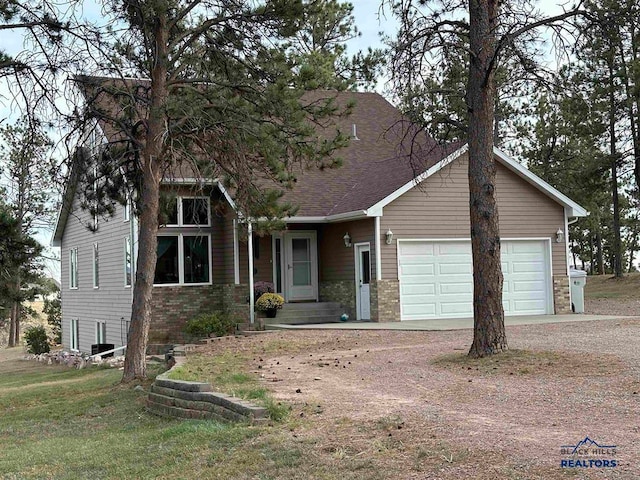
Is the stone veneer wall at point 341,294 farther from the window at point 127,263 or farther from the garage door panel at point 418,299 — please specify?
the window at point 127,263

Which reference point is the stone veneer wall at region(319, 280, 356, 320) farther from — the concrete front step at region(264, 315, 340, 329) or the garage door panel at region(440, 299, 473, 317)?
the garage door panel at region(440, 299, 473, 317)

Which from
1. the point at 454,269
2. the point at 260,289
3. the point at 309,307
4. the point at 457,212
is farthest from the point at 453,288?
the point at 260,289

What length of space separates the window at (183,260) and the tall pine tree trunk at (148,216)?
728cm

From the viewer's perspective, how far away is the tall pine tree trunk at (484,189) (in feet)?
39.0

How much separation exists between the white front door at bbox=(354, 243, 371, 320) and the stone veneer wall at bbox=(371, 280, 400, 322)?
50 centimetres

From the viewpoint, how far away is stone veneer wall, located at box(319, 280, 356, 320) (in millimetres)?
21647

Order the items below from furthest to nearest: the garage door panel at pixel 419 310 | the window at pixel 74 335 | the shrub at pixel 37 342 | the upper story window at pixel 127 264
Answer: the shrub at pixel 37 342, the window at pixel 74 335, the upper story window at pixel 127 264, the garage door panel at pixel 419 310

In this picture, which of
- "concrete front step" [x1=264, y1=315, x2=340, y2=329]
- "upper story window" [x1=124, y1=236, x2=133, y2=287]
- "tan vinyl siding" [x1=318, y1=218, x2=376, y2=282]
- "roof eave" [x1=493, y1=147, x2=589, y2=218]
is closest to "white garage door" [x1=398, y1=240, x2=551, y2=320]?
"tan vinyl siding" [x1=318, y1=218, x2=376, y2=282]

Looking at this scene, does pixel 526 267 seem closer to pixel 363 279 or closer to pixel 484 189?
pixel 363 279

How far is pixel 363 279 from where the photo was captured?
21203mm

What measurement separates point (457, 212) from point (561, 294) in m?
3.87

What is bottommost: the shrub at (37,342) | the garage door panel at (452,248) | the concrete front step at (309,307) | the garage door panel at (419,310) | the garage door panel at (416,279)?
the shrub at (37,342)

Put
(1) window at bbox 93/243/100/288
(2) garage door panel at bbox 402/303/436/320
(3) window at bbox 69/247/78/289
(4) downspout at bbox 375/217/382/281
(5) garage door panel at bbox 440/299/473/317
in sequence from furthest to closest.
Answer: (3) window at bbox 69/247/78/289 < (1) window at bbox 93/243/100/288 < (5) garage door panel at bbox 440/299/473/317 < (2) garage door panel at bbox 402/303/436/320 < (4) downspout at bbox 375/217/382/281

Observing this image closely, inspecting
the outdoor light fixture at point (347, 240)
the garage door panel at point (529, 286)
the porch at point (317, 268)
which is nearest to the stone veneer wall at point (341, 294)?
the porch at point (317, 268)
